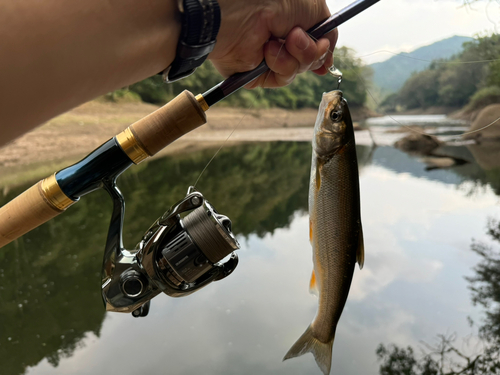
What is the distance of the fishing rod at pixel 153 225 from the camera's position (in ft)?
→ 2.48

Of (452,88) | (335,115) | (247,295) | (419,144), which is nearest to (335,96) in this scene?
(335,115)

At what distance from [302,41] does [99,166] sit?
1.87 ft

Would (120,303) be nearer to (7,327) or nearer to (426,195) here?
(7,327)

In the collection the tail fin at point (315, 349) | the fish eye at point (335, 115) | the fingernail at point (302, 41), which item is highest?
the fingernail at point (302, 41)

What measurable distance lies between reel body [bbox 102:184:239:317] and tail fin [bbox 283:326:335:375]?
0.25m

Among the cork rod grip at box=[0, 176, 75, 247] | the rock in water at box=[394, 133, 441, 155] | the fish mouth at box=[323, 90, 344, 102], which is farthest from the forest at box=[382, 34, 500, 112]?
Answer: the cork rod grip at box=[0, 176, 75, 247]

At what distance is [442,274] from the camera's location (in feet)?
13.6

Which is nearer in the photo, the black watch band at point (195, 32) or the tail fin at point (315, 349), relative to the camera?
the black watch band at point (195, 32)

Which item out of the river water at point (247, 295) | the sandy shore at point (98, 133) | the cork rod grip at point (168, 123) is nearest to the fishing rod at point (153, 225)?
the cork rod grip at point (168, 123)

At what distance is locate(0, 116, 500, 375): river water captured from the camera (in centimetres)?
291

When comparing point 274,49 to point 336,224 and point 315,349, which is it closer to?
point 336,224

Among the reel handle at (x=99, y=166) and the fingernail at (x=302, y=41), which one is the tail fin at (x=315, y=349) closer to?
the reel handle at (x=99, y=166)

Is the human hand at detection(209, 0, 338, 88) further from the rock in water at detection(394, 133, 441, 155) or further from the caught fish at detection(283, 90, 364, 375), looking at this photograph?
the rock in water at detection(394, 133, 441, 155)

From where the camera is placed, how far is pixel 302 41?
3.07 feet
